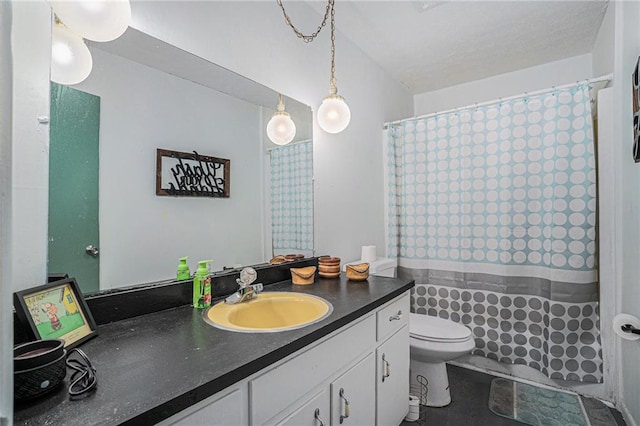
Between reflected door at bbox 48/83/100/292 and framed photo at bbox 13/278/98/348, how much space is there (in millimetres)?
85

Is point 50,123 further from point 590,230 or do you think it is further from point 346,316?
point 590,230

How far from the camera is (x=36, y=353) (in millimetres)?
666

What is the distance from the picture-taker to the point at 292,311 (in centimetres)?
130

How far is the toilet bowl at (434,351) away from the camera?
5.55ft

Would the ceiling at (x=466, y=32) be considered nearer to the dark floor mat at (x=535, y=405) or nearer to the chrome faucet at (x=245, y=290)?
the chrome faucet at (x=245, y=290)

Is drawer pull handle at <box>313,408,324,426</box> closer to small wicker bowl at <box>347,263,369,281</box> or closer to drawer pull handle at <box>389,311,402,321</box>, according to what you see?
drawer pull handle at <box>389,311,402,321</box>

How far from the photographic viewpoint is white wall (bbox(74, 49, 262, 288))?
3.42 feet

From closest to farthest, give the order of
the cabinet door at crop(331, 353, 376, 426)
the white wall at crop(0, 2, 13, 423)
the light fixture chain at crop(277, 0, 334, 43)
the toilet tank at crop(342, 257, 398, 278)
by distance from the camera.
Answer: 1. the white wall at crop(0, 2, 13, 423)
2. the cabinet door at crop(331, 353, 376, 426)
3. the light fixture chain at crop(277, 0, 334, 43)
4. the toilet tank at crop(342, 257, 398, 278)

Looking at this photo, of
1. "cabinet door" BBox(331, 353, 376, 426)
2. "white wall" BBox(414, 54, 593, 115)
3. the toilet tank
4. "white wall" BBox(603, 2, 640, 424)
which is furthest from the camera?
"white wall" BBox(414, 54, 593, 115)

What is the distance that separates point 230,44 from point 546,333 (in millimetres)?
2409

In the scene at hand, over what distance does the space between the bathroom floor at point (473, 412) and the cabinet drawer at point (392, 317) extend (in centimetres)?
61

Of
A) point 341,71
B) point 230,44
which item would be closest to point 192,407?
point 230,44

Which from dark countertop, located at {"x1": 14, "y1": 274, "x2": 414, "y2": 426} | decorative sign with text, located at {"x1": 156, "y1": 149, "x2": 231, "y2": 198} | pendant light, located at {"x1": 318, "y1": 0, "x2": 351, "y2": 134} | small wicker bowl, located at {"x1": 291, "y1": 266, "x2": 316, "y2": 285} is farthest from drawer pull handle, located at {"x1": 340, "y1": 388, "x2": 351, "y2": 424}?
pendant light, located at {"x1": 318, "y1": 0, "x2": 351, "y2": 134}

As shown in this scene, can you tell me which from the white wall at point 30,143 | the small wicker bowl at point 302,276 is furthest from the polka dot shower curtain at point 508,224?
the white wall at point 30,143
